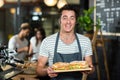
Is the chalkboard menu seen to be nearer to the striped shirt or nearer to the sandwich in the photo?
the striped shirt

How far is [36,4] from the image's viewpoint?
322 inches

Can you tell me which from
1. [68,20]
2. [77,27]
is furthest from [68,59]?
[77,27]

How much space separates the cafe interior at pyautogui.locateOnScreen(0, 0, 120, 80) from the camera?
3.45m

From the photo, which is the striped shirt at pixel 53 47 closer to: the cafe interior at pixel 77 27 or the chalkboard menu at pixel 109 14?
the cafe interior at pixel 77 27

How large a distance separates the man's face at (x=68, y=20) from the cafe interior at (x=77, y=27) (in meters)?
0.44

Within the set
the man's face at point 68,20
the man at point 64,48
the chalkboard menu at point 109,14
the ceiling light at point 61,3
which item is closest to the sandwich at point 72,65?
the man at point 64,48

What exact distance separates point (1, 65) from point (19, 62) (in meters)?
0.94

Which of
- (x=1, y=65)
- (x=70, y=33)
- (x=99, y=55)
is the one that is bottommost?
(x=99, y=55)

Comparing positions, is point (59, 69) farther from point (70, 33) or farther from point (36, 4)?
point (36, 4)

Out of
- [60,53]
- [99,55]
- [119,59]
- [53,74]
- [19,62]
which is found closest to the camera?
[53,74]

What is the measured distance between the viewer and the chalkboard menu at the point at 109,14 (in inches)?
222

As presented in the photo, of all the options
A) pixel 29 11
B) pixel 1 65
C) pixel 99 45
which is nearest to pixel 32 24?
pixel 29 11

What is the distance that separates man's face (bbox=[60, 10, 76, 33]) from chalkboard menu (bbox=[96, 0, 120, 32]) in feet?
10.4

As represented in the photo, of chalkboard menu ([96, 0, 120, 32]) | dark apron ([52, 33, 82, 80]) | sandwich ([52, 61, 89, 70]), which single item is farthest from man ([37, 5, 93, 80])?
chalkboard menu ([96, 0, 120, 32])
